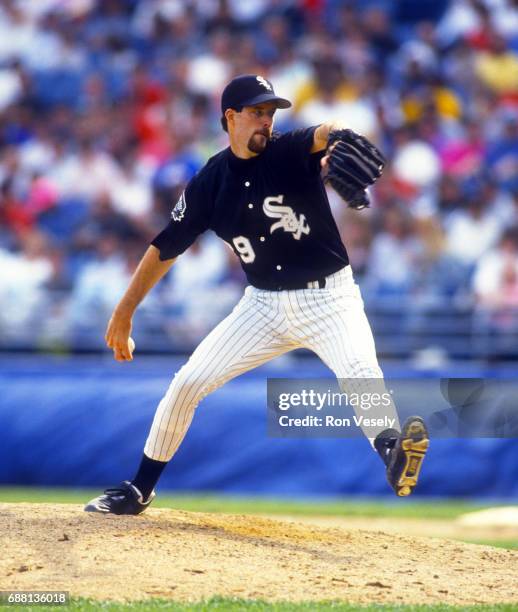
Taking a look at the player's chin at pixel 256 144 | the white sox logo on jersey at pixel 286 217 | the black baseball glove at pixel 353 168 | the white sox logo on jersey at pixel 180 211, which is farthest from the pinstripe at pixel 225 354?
the black baseball glove at pixel 353 168

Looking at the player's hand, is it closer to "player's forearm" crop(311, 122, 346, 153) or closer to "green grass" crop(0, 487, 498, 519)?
"player's forearm" crop(311, 122, 346, 153)

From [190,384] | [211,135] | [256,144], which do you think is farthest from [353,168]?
[211,135]

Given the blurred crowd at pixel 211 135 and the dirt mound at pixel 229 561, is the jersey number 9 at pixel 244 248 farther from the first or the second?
the blurred crowd at pixel 211 135

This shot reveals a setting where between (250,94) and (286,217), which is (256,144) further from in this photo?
(286,217)

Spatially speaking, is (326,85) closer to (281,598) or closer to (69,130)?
(69,130)

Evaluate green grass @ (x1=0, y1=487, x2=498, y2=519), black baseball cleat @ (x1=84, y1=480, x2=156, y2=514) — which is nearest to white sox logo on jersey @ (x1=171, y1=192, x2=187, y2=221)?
black baseball cleat @ (x1=84, y1=480, x2=156, y2=514)

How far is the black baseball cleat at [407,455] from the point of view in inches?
189

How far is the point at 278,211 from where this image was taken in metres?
5.43

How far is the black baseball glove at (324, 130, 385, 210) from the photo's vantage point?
4.72 meters

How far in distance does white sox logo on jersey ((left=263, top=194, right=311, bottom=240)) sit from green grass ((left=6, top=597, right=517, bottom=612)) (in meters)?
1.74

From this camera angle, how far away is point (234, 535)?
565cm

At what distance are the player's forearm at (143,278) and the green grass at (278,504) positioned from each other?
124 inches

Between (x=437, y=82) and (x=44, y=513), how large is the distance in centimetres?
825

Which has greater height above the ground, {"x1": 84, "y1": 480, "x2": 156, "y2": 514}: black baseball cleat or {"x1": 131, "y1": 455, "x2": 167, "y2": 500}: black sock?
{"x1": 131, "y1": 455, "x2": 167, "y2": 500}: black sock
